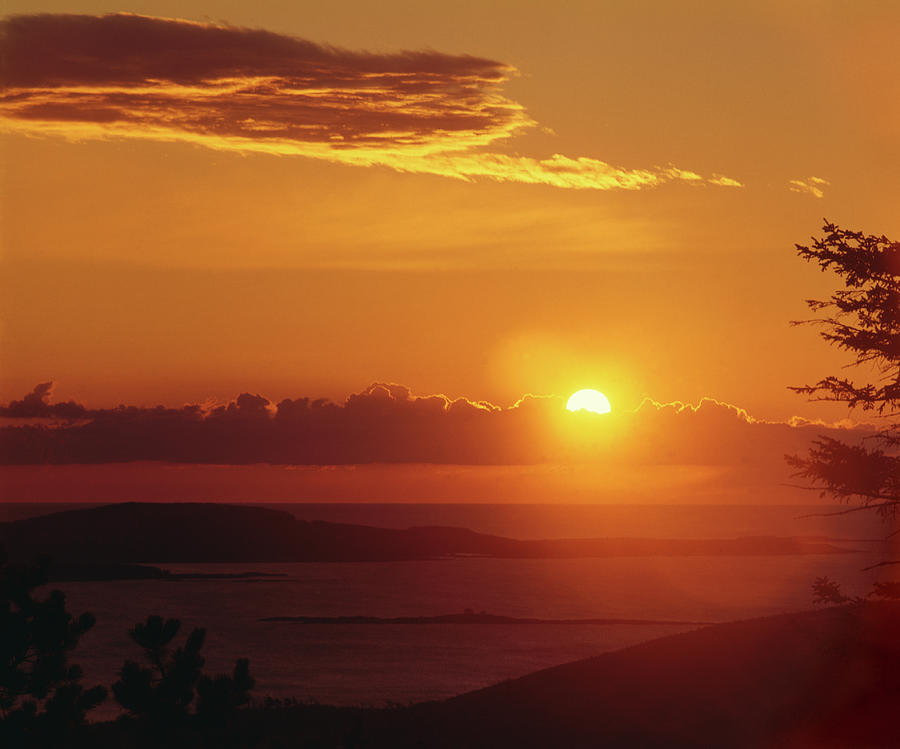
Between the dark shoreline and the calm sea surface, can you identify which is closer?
the calm sea surface

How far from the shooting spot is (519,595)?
586 feet

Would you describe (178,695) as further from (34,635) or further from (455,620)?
(455,620)

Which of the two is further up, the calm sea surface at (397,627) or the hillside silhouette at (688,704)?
the calm sea surface at (397,627)

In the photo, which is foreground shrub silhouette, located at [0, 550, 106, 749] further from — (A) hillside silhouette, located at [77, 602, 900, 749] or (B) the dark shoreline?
(B) the dark shoreline

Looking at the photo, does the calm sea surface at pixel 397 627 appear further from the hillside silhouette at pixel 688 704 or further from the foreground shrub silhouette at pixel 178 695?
the hillside silhouette at pixel 688 704

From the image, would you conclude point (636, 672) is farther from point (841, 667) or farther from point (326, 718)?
point (326, 718)

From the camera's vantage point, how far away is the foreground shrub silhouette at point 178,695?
35719mm

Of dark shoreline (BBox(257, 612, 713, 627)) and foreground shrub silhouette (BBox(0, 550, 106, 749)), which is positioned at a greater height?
dark shoreline (BBox(257, 612, 713, 627))

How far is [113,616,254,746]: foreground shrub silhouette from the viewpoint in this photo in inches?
1406

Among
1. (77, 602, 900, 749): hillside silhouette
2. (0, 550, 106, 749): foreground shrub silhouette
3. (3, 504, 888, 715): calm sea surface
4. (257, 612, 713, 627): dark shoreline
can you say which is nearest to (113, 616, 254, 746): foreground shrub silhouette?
(77, 602, 900, 749): hillside silhouette

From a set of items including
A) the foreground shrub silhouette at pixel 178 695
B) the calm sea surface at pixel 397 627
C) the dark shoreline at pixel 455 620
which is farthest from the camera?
the dark shoreline at pixel 455 620

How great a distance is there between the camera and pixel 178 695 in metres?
36.7

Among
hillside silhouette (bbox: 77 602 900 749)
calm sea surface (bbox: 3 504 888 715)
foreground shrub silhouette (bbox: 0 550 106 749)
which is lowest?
hillside silhouette (bbox: 77 602 900 749)

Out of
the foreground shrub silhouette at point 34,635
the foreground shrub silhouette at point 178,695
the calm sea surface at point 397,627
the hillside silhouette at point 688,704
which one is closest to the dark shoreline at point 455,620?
the calm sea surface at point 397,627
